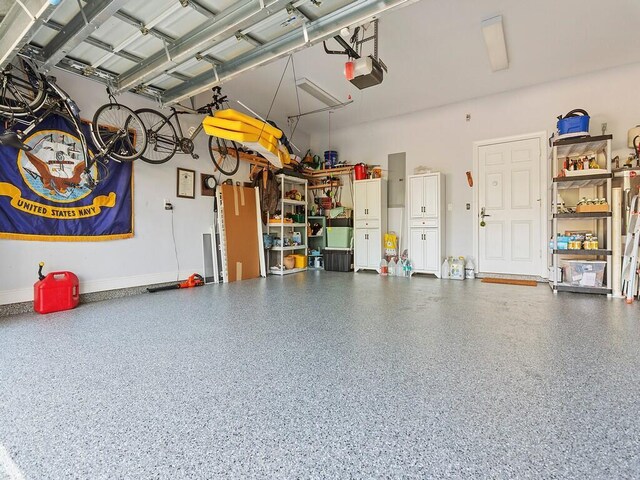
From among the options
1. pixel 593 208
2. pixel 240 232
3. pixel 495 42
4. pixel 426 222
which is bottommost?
pixel 240 232

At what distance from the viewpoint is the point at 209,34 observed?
118 inches

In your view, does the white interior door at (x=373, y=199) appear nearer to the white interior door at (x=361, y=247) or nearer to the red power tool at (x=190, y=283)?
the white interior door at (x=361, y=247)

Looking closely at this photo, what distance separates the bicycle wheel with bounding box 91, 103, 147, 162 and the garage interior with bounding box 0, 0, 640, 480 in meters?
0.03

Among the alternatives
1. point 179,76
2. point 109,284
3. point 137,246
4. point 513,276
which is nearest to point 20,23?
point 179,76

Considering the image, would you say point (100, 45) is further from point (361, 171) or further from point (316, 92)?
Answer: point (361, 171)

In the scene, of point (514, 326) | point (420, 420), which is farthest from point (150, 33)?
point (514, 326)

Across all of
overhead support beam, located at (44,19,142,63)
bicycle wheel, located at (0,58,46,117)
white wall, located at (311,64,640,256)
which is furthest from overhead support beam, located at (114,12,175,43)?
white wall, located at (311,64,640,256)

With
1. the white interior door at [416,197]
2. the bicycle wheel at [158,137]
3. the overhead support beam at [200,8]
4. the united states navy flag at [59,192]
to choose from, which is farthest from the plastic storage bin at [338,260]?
the overhead support beam at [200,8]

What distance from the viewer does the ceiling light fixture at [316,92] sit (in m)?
5.25

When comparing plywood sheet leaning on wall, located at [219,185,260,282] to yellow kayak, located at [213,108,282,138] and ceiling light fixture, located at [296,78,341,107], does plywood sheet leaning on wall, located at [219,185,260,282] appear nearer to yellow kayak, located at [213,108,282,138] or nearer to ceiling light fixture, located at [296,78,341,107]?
yellow kayak, located at [213,108,282,138]

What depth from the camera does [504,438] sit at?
132 centimetres

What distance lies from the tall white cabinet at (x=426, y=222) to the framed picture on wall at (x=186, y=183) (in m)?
4.17

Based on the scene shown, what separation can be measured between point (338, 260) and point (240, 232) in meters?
2.30

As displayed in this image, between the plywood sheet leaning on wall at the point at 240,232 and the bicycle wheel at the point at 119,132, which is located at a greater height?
the bicycle wheel at the point at 119,132
